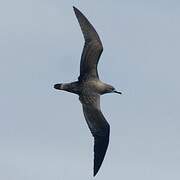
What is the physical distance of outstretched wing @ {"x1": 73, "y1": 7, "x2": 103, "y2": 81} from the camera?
61.0m

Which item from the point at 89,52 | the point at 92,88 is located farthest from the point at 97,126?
the point at 89,52

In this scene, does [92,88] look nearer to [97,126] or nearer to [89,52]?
[89,52]

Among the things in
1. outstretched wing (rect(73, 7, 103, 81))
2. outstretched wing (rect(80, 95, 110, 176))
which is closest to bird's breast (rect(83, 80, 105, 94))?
outstretched wing (rect(73, 7, 103, 81))

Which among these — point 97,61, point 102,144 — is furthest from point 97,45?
point 102,144

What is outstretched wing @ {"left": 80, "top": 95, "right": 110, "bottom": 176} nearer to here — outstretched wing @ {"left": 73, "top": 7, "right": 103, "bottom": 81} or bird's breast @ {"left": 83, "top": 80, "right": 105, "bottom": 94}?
bird's breast @ {"left": 83, "top": 80, "right": 105, "bottom": 94}

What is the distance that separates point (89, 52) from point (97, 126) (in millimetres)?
3474

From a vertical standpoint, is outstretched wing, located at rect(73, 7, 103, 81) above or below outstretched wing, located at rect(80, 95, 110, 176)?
above

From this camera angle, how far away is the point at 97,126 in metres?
60.4

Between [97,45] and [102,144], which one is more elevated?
[97,45]

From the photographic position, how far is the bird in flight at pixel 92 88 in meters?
60.5

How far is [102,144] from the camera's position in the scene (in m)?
60.6

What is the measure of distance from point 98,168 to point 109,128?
1.89m

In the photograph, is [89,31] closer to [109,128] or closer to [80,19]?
[80,19]

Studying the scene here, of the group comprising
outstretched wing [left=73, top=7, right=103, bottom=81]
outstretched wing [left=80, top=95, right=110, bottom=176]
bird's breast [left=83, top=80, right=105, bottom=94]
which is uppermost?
outstretched wing [left=73, top=7, right=103, bottom=81]
